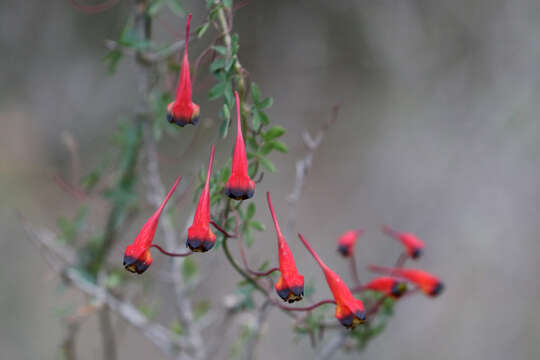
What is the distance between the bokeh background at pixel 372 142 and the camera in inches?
48.8

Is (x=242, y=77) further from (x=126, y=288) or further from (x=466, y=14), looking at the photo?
(x=466, y=14)

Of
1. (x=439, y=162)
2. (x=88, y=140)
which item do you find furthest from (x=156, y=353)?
(x=439, y=162)

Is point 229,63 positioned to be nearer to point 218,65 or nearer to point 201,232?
point 218,65

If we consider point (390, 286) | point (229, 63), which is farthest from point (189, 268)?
point (229, 63)

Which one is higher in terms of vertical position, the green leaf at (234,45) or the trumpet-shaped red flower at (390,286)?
the green leaf at (234,45)

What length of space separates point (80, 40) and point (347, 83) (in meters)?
0.77

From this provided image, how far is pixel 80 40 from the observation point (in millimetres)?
1338

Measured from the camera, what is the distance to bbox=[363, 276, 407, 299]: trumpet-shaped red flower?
0.52 m

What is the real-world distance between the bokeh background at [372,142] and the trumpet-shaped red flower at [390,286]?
744mm

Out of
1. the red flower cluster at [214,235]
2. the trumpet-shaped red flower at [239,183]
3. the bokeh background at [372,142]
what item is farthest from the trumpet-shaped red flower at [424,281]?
the bokeh background at [372,142]

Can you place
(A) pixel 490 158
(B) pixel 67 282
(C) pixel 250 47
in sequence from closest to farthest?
(B) pixel 67 282, (C) pixel 250 47, (A) pixel 490 158

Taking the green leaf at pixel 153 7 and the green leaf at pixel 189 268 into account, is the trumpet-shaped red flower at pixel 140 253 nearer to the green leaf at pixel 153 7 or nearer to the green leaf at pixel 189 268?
the green leaf at pixel 153 7

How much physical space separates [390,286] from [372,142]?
90 cm

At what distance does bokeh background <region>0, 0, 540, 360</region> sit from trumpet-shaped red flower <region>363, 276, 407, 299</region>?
74 cm
